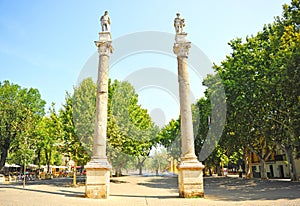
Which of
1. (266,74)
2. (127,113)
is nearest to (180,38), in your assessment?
(266,74)

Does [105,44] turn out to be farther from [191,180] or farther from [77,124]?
[77,124]

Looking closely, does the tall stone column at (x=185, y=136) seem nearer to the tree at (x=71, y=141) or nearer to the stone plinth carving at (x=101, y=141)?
the stone plinth carving at (x=101, y=141)

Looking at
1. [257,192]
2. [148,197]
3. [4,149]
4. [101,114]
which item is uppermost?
[101,114]

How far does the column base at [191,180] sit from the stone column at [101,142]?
390 cm

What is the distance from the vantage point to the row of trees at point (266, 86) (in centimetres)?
1806

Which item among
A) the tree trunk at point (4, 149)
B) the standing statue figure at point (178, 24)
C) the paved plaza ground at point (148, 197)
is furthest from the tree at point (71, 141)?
the tree trunk at point (4, 149)

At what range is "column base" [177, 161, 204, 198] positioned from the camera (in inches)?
510

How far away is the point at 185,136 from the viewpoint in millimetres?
14312

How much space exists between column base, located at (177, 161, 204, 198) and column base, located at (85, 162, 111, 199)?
3.94m

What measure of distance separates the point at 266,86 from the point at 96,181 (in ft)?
50.7

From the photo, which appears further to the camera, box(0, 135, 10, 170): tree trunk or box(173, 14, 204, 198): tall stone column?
box(0, 135, 10, 170): tree trunk

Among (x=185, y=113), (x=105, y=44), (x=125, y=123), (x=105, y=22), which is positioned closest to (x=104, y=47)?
(x=105, y=44)

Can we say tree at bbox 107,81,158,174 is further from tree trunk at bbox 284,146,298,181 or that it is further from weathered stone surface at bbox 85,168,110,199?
tree trunk at bbox 284,146,298,181

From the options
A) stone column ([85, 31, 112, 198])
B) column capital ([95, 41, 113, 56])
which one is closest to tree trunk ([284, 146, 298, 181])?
stone column ([85, 31, 112, 198])
